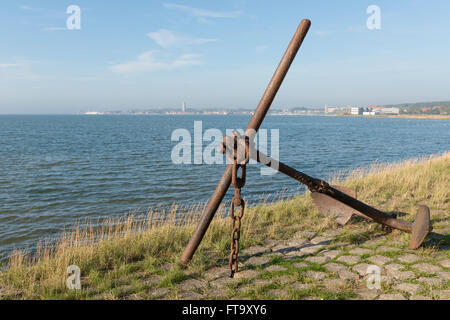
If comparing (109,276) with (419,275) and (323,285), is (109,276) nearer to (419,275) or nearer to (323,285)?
(323,285)

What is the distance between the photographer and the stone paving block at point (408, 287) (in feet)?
10.6

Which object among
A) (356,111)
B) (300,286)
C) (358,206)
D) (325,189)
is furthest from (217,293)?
(356,111)

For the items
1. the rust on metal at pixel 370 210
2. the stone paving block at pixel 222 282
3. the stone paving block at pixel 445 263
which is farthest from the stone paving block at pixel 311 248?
the stone paving block at pixel 445 263

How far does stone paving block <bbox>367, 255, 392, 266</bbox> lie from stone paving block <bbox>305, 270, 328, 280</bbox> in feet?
2.39

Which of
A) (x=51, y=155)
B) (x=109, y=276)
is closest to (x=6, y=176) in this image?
(x=51, y=155)

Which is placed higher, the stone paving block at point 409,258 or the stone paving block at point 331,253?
the stone paving block at point 409,258

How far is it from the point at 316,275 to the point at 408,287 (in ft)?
2.93

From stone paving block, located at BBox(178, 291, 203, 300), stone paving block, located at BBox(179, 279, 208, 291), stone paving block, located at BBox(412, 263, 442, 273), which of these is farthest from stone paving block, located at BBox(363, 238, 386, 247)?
stone paving block, located at BBox(178, 291, 203, 300)

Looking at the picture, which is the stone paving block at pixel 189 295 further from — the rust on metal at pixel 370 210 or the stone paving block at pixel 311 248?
the stone paving block at pixel 311 248

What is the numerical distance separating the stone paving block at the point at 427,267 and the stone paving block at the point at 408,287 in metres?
0.46

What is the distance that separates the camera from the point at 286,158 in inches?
911

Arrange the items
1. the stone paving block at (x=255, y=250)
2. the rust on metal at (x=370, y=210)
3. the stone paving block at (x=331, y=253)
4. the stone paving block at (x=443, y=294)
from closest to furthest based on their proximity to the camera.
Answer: the stone paving block at (x=443, y=294)
the rust on metal at (x=370, y=210)
the stone paving block at (x=331, y=253)
the stone paving block at (x=255, y=250)

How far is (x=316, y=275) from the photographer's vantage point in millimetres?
3666

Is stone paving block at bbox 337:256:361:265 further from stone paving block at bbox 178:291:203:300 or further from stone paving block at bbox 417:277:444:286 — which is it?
stone paving block at bbox 178:291:203:300
